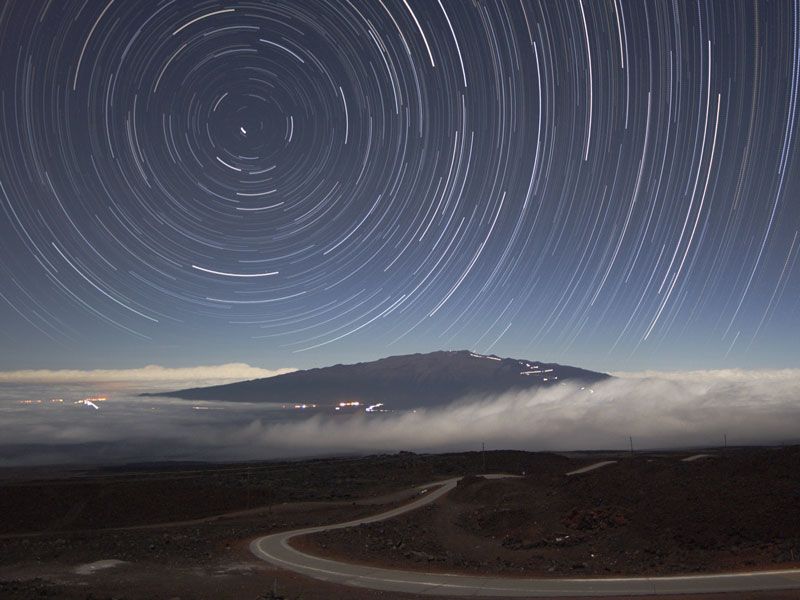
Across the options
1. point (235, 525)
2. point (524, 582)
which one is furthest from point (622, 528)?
point (235, 525)

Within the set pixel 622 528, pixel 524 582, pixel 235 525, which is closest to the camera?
pixel 524 582

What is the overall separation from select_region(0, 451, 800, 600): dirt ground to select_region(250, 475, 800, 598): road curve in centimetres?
108

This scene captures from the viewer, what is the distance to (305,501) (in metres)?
57.1

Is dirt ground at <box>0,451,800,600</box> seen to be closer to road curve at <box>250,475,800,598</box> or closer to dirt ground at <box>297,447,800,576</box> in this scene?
dirt ground at <box>297,447,800,576</box>

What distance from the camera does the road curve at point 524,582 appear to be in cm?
1725

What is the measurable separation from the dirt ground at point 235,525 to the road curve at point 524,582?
1.08m

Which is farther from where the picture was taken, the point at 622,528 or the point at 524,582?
the point at 622,528

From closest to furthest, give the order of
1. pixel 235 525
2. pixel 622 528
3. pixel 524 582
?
1. pixel 524 582
2. pixel 622 528
3. pixel 235 525

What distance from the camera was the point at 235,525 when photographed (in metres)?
41.4

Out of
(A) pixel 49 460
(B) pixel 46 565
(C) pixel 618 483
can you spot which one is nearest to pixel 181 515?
(B) pixel 46 565

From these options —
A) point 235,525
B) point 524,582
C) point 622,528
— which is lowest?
point 235,525

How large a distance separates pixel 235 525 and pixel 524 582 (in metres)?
27.0

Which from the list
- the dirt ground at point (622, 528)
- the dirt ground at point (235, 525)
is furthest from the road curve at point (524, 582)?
the dirt ground at point (622, 528)

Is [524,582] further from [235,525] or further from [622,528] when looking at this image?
[235,525]
